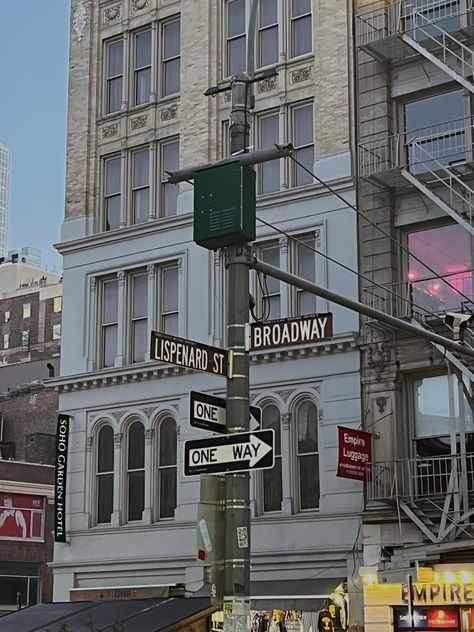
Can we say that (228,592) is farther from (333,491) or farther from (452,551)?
(333,491)

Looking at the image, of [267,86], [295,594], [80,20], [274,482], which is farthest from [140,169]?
[295,594]

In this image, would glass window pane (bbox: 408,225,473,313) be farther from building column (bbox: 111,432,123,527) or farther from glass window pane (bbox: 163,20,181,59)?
glass window pane (bbox: 163,20,181,59)

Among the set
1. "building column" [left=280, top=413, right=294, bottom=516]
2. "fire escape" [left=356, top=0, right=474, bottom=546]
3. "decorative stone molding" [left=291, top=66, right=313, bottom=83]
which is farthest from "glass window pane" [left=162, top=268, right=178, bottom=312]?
"fire escape" [left=356, top=0, right=474, bottom=546]

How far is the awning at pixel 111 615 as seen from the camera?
22.4 metres

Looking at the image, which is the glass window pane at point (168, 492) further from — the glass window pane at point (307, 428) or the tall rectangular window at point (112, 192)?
the tall rectangular window at point (112, 192)

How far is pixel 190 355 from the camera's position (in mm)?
12359

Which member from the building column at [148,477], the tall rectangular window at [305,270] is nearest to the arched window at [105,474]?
the building column at [148,477]

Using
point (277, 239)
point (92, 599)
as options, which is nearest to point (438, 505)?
point (277, 239)

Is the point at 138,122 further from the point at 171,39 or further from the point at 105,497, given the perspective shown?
the point at 105,497

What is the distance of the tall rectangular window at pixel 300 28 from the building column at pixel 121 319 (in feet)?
25.0

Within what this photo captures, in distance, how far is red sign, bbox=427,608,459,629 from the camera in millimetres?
24109

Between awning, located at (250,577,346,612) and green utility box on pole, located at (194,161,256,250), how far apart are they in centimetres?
1430

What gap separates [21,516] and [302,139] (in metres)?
23.0

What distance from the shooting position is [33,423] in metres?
63.1
